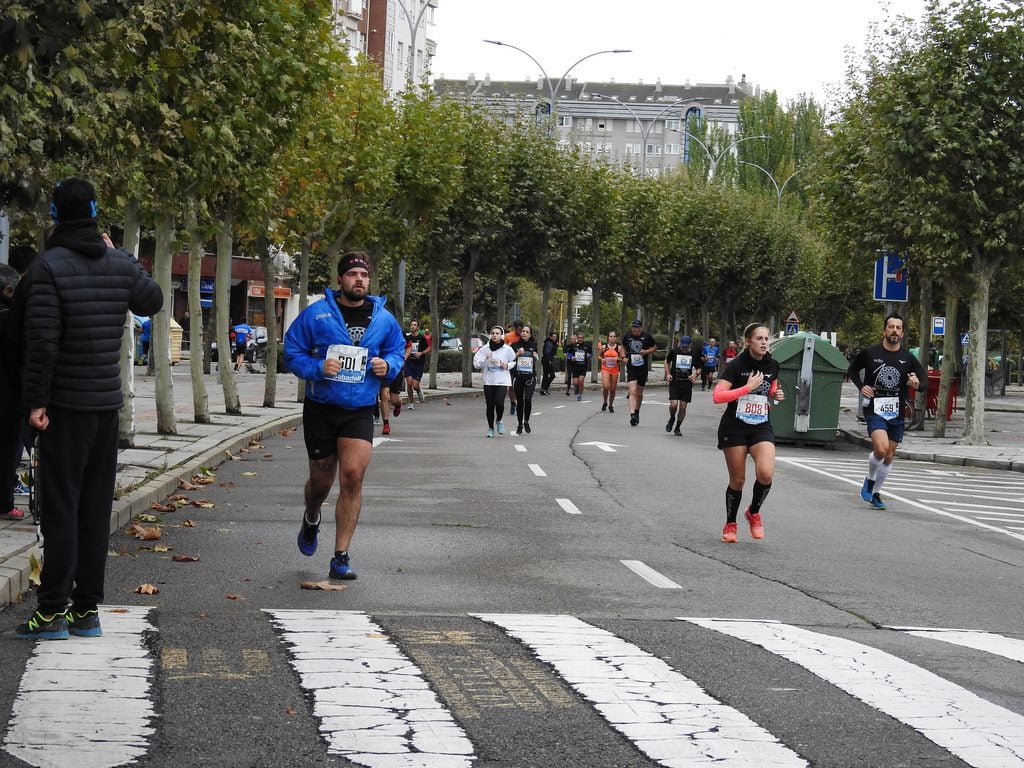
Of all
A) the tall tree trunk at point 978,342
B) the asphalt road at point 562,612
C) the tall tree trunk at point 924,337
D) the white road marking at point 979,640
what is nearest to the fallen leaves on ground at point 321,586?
the asphalt road at point 562,612

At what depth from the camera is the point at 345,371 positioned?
32.3 ft

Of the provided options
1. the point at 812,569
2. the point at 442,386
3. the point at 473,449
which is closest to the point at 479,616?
the point at 812,569

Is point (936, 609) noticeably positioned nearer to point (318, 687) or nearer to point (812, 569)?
point (812, 569)

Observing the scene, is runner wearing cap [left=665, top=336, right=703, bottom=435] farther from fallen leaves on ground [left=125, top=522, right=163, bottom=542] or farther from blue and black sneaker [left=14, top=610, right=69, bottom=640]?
blue and black sneaker [left=14, top=610, right=69, bottom=640]

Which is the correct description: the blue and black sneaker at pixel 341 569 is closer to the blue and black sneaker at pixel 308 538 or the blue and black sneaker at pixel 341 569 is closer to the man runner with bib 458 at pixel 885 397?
the blue and black sneaker at pixel 308 538

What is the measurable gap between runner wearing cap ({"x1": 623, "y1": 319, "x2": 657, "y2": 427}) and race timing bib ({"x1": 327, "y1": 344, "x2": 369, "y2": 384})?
22487mm

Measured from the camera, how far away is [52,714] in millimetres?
5832

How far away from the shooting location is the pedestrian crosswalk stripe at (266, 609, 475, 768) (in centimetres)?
541

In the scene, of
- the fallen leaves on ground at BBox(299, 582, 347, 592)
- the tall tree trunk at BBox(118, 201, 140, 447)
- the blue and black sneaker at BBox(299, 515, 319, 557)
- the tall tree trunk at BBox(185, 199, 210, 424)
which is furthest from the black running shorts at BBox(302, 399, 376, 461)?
the tall tree trunk at BBox(185, 199, 210, 424)

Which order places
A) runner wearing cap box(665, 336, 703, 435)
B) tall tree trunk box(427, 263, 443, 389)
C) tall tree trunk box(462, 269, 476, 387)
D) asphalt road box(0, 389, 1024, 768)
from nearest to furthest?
1. asphalt road box(0, 389, 1024, 768)
2. runner wearing cap box(665, 336, 703, 435)
3. tall tree trunk box(427, 263, 443, 389)
4. tall tree trunk box(462, 269, 476, 387)

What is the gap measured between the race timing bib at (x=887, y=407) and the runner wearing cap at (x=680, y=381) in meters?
12.0

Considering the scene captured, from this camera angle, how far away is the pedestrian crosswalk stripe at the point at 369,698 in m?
5.41

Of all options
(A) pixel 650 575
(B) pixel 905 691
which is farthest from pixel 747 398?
(B) pixel 905 691

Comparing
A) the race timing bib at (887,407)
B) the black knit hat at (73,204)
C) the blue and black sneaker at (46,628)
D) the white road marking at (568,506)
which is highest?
the black knit hat at (73,204)
